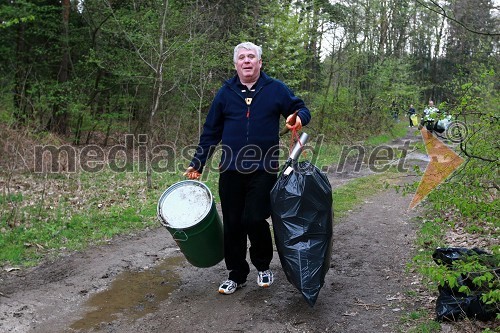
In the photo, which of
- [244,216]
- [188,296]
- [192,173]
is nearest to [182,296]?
[188,296]

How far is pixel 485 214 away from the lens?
3.25 m

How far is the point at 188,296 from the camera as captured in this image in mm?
4145

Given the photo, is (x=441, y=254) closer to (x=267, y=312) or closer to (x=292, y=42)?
(x=267, y=312)

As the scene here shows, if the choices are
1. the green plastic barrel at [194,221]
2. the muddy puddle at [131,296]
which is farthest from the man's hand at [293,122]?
the muddy puddle at [131,296]

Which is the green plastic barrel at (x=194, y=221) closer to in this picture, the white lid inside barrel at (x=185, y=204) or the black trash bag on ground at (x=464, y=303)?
the white lid inside barrel at (x=185, y=204)

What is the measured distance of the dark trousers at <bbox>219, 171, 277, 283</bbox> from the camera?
3.91 meters

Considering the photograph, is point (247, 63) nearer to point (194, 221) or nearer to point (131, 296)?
point (194, 221)

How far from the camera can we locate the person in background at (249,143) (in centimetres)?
391

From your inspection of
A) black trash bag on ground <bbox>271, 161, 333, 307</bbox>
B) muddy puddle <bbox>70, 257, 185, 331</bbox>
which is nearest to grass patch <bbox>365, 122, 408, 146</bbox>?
muddy puddle <bbox>70, 257, 185, 331</bbox>

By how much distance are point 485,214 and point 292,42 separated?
40.1 ft

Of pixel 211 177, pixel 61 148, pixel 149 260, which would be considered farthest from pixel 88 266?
pixel 61 148

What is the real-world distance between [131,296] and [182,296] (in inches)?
18.2

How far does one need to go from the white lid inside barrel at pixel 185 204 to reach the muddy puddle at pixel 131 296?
74 centimetres

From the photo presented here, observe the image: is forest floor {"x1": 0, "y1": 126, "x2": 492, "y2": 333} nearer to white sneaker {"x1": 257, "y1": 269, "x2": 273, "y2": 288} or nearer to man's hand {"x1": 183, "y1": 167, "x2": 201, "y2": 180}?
white sneaker {"x1": 257, "y1": 269, "x2": 273, "y2": 288}
